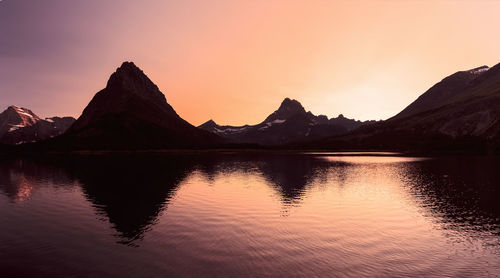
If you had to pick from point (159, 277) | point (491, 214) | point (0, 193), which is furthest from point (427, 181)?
point (0, 193)

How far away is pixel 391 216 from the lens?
47.2 metres

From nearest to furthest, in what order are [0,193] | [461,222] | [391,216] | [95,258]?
[95,258], [461,222], [391,216], [0,193]

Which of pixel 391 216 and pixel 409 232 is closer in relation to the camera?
pixel 409 232

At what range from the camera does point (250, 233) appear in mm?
37500

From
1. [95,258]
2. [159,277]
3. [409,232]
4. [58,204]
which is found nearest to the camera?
[159,277]

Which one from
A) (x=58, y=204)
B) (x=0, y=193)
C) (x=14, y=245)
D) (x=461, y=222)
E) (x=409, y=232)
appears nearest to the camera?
(x=14, y=245)

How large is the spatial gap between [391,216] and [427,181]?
48.3 meters

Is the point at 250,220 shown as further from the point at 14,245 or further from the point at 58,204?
the point at 58,204

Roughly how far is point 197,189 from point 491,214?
58446mm

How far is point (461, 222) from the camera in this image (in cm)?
4300

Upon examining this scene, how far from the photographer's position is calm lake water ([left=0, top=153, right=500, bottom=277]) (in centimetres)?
2672

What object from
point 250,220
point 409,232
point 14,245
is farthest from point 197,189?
point 409,232

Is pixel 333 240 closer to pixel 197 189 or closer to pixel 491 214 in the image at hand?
pixel 491 214

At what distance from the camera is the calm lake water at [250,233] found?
87.7 feet
